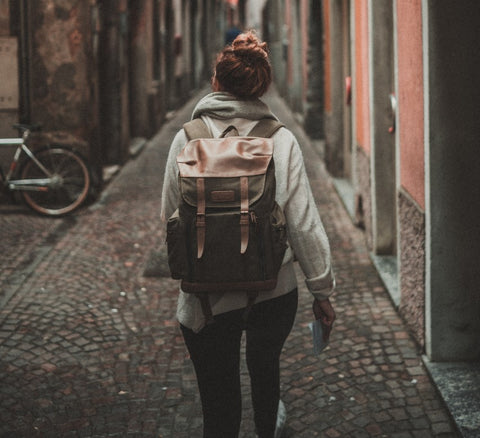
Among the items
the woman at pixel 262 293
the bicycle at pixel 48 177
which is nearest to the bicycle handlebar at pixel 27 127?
the bicycle at pixel 48 177

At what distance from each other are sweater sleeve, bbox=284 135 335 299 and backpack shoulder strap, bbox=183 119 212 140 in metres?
0.28

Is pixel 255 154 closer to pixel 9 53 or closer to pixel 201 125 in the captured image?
pixel 201 125

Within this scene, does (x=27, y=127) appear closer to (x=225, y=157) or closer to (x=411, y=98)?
(x=411, y=98)

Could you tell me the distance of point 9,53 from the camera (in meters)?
8.62

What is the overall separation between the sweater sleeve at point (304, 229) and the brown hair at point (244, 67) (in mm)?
220

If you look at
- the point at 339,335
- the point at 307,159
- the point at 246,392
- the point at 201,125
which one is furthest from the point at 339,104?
the point at 201,125

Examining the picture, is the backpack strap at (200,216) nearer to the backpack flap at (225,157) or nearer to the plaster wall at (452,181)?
the backpack flap at (225,157)

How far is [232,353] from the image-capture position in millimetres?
2814

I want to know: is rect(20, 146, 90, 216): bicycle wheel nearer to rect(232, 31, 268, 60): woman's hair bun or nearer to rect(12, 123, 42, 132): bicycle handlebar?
rect(12, 123, 42, 132): bicycle handlebar

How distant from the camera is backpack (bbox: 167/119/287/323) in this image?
252 cm

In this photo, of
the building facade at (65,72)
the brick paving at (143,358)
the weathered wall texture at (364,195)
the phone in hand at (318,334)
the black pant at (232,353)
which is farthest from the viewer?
the building facade at (65,72)

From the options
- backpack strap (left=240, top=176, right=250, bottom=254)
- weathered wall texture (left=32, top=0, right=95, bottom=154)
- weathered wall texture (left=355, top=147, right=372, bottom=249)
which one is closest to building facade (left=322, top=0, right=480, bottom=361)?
weathered wall texture (left=355, top=147, right=372, bottom=249)

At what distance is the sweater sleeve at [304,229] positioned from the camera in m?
2.70

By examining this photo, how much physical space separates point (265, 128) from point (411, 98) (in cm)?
214
